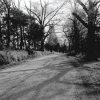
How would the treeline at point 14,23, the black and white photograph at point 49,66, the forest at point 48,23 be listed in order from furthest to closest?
the treeline at point 14,23
the forest at point 48,23
the black and white photograph at point 49,66

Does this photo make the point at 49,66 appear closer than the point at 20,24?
Yes

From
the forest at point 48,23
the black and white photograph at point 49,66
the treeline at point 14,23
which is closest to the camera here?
the black and white photograph at point 49,66

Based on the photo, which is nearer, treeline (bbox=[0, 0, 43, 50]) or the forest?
the forest

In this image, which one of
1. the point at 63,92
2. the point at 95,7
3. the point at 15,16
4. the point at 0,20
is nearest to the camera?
the point at 63,92

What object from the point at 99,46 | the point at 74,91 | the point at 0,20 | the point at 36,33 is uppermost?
the point at 0,20

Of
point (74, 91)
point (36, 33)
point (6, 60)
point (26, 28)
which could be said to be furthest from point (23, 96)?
point (26, 28)

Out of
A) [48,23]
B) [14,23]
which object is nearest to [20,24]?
[14,23]

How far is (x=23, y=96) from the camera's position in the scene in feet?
16.8

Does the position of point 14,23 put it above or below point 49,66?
above

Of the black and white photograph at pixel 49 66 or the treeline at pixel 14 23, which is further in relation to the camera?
the treeline at pixel 14 23

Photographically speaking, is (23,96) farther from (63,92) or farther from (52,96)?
(63,92)

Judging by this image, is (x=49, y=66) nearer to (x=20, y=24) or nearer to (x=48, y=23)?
(x=20, y=24)

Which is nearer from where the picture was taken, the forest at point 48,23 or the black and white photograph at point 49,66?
the black and white photograph at point 49,66

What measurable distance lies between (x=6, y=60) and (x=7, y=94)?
11.7 metres
